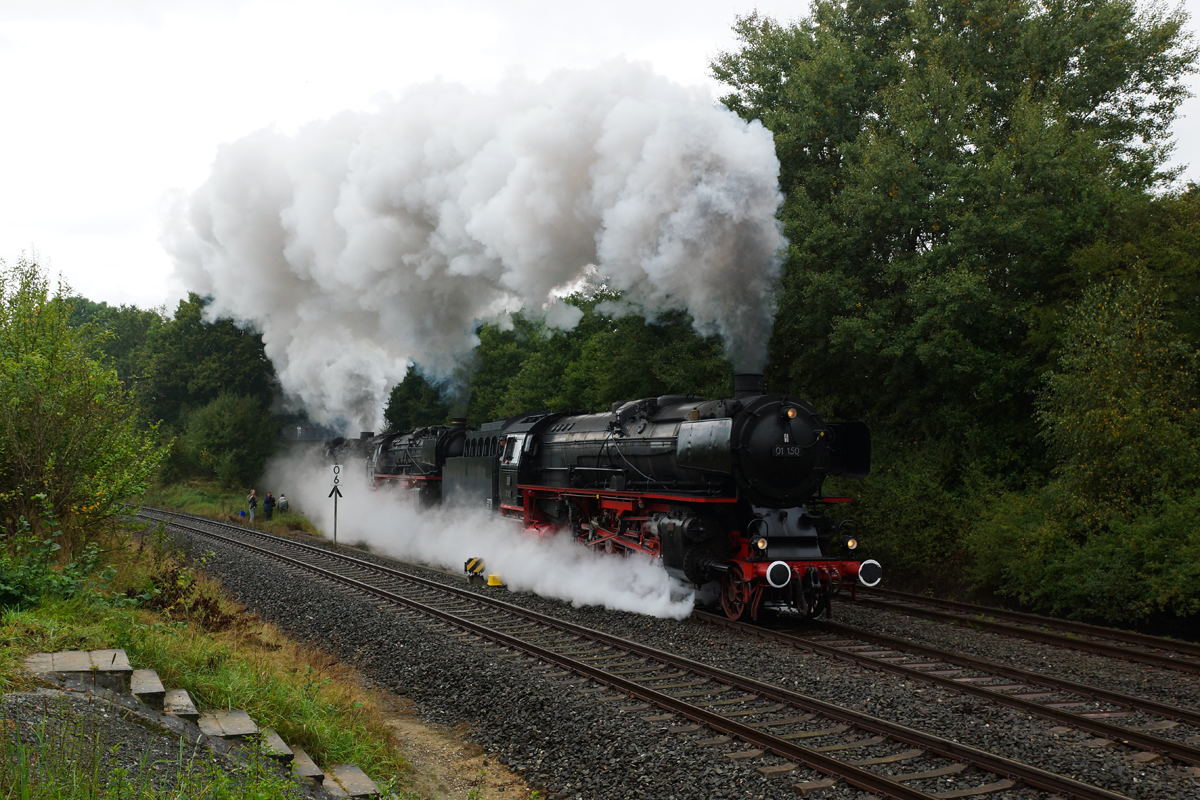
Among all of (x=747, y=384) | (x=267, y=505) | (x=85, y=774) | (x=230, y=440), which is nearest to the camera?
(x=85, y=774)

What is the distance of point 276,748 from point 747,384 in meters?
7.71

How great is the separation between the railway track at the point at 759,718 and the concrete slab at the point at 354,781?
2405mm

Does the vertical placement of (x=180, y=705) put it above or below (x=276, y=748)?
above

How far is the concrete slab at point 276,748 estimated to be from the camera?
515 cm

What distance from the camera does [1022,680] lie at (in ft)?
26.4

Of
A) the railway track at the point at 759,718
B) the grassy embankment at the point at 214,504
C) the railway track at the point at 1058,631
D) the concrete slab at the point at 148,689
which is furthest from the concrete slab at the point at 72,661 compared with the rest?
the grassy embankment at the point at 214,504

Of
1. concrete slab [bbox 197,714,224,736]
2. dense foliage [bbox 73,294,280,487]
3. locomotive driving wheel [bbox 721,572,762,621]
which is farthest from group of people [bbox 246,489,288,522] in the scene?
concrete slab [bbox 197,714,224,736]

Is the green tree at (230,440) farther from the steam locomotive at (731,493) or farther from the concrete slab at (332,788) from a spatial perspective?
the concrete slab at (332,788)

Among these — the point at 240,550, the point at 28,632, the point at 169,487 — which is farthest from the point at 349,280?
the point at 169,487


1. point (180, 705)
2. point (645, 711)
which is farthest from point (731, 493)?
point (180, 705)

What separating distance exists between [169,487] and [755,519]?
3957 centimetres

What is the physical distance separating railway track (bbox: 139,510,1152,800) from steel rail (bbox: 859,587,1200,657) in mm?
5475

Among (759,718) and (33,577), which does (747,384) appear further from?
(33,577)

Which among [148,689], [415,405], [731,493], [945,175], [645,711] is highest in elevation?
[945,175]
